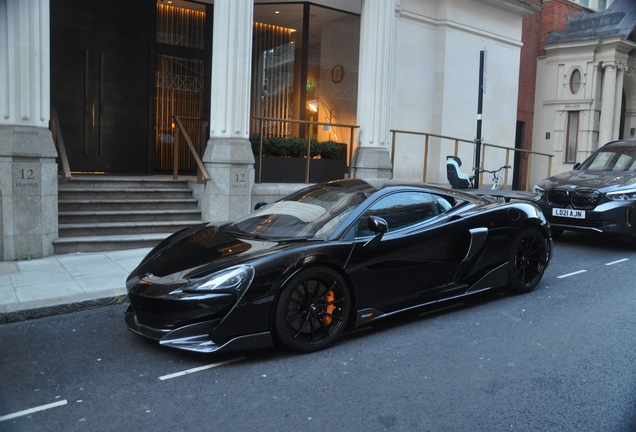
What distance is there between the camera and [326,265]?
5.13 m

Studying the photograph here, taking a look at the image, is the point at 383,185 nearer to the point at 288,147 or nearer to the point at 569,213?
the point at 569,213

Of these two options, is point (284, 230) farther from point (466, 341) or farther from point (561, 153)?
point (561, 153)

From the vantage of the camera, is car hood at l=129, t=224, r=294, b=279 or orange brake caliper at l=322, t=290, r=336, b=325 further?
orange brake caliper at l=322, t=290, r=336, b=325

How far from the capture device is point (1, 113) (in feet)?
27.2

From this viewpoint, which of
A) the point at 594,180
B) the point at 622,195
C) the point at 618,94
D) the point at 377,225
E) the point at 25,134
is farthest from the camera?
the point at 618,94

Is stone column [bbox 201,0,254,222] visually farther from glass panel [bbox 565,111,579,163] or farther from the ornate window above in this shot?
glass panel [bbox 565,111,579,163]

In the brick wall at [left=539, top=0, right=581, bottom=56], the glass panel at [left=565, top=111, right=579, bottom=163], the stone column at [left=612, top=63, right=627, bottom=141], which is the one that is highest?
the brick wall at [left=539, top=0, right=581, bottom=56]

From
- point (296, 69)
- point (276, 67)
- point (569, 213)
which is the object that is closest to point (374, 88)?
point (296, 69)

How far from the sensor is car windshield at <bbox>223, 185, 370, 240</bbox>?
551cm

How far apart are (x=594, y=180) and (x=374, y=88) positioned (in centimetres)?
463

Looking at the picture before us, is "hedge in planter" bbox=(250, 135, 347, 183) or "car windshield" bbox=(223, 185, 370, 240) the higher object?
"hedge in planter" bbox=(250, 135, 347, 183)

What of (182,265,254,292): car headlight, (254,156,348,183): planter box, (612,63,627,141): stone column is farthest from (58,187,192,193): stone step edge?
(612,63,627,141): stone column

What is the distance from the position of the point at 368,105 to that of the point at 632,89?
655 inches

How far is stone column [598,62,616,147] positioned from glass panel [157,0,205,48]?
1502cm
